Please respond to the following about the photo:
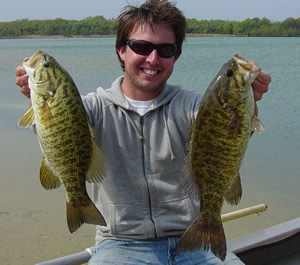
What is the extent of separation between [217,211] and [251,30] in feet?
132

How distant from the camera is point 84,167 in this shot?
290cm

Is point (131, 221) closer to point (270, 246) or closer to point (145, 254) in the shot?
point (145, 254)

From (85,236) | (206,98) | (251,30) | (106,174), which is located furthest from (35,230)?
(251,30)

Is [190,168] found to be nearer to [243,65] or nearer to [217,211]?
[217,211]

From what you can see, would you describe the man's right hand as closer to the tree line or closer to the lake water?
the lake water

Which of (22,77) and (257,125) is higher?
(22,77)

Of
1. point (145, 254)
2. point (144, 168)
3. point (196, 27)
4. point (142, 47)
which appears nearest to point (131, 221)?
point (145, 254)

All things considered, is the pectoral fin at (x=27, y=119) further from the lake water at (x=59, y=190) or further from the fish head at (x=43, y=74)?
the lake water at (x=59, y=190)

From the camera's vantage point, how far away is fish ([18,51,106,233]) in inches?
108

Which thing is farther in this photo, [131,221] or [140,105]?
[140,105]

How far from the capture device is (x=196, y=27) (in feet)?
121

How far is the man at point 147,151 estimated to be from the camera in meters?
3.18

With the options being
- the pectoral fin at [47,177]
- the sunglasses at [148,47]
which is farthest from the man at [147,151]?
the pectoral fin at [47,177]

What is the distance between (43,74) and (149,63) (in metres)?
0.80
